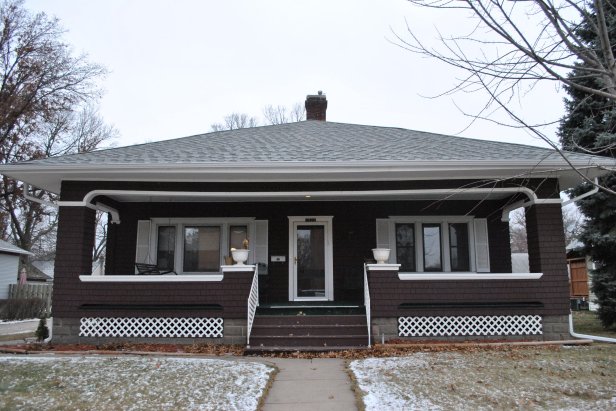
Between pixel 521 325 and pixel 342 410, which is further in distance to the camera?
pixel 521 325

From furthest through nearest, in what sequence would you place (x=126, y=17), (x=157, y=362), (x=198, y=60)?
1. (x=198, y=60)
2. (x=126, y=17)
3. (x=157, y=362)

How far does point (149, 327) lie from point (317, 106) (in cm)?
987

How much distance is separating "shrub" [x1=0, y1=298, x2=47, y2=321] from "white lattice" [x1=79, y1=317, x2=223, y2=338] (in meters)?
10.1

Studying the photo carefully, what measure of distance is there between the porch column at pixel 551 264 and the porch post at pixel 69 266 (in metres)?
8.83

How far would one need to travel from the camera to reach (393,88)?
704cm

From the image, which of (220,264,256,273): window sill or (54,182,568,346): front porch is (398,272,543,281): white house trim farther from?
(220,264,256,273): window sill

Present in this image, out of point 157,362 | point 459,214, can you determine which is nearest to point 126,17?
point 157,362

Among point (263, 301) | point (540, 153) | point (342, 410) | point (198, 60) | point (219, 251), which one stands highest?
point (198, 60)

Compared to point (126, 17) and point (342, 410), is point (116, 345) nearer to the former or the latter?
point (342, 410)

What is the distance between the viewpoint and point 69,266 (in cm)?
958

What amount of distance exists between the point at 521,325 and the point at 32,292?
18.6 meters

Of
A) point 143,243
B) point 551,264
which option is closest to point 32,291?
point 143,243

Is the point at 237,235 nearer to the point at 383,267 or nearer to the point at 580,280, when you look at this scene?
the point at 383,267

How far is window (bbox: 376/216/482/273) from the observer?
1185 cm
